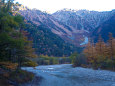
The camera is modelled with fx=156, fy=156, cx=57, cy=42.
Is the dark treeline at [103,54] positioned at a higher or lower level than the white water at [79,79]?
higher

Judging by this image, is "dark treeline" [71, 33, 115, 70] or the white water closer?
the white water

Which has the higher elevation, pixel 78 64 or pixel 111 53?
pixel 111 53

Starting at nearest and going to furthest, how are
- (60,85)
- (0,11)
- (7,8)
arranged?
(0,11) → (7,8) → (60,85)

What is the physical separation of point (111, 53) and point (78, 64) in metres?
20.9

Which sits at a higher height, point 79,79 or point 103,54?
point 103,54

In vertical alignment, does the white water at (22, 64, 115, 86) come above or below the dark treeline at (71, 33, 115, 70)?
below

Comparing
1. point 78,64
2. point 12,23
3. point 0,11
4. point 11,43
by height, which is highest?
point 0,11

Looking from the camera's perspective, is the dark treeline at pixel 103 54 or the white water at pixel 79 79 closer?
the white water at pixel 79 79

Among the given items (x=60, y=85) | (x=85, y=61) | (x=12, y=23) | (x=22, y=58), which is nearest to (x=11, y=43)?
(x=12, y=23)

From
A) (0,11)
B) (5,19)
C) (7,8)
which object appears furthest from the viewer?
(7,8)

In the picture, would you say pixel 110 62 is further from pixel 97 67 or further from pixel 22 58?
pixel 22 58

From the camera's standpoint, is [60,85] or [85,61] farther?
[85,61]

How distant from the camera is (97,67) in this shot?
138 ft

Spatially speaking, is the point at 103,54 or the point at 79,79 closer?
the point at 79,79
